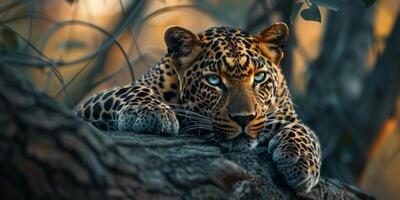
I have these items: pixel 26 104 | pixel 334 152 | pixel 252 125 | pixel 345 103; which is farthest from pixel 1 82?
pixel 345 103

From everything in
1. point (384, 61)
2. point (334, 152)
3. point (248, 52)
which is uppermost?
A: point (248, 52)

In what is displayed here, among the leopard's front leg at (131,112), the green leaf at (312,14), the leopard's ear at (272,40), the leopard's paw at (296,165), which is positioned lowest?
the leopard's paw at (296,165)

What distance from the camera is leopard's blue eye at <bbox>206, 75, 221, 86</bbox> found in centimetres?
654

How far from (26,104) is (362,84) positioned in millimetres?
8516

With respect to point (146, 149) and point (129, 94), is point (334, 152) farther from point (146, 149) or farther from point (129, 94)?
point (146, 149)

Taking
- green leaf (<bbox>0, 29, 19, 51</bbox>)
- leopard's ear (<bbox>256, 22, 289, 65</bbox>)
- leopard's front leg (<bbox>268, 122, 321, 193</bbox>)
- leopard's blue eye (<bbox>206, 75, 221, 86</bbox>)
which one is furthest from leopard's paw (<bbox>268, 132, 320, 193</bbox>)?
green leaf (<bbox>0, 29, 19, 51</bbox>)

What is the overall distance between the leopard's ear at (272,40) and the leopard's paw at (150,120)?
1006 millimetres

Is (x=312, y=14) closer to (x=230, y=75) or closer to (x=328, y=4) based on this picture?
(x=328, y=4)

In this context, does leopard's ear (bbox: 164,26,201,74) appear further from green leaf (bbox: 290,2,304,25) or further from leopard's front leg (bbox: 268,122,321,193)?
green leaf (bbox: 290,2,304,25)

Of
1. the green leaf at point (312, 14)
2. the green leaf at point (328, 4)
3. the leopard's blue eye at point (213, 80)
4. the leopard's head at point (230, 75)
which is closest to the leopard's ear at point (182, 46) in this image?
the leopard's head at point (230, 75)

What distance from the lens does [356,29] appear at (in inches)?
469

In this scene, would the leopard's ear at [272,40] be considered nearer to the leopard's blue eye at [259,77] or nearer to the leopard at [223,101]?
the leopard at [223,101]

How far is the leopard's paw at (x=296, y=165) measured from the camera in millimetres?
5852

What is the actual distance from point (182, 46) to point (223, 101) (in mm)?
750
